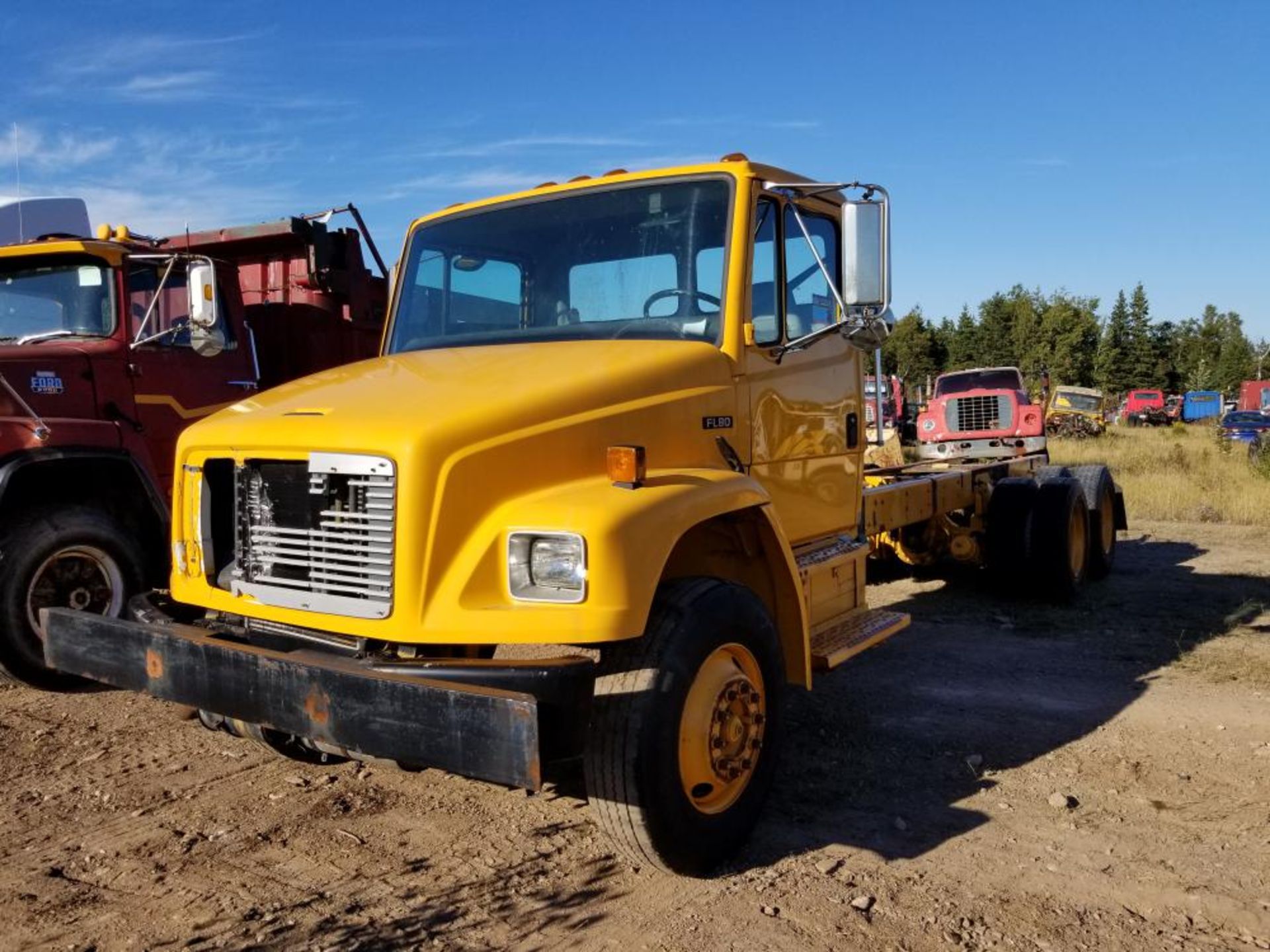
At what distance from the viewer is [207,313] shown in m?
5.68

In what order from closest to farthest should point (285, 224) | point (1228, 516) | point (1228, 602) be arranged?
point (285, 224), point (1228, 602), point (1228, 516)

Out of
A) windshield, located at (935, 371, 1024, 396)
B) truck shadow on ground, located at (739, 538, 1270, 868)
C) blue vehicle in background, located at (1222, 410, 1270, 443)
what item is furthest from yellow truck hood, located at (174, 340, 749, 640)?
blue vehicle in background, located at (1222, 410, 1270, 443)

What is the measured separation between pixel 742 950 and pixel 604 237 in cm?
278

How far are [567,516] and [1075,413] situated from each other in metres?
35.3

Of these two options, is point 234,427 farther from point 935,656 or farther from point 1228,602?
point 1228,602

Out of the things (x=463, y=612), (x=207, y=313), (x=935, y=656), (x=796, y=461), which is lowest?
(x=935, y=656)

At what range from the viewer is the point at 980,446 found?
1625 centimetres

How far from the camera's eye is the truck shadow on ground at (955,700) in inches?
156

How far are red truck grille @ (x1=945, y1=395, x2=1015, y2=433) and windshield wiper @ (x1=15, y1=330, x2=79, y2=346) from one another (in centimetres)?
1474

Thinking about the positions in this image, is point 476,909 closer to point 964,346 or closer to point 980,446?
point 980,446

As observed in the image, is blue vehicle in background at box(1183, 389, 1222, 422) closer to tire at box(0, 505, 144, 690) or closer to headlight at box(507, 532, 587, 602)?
tire at box(0, 505, 144, 690)

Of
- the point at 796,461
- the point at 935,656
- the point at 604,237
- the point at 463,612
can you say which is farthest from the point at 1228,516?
the point at 463,612

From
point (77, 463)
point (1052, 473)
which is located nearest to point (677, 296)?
point (77, 463)

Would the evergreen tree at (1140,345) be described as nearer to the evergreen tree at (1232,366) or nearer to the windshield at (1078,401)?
the evergreen tree at (1232,366)
